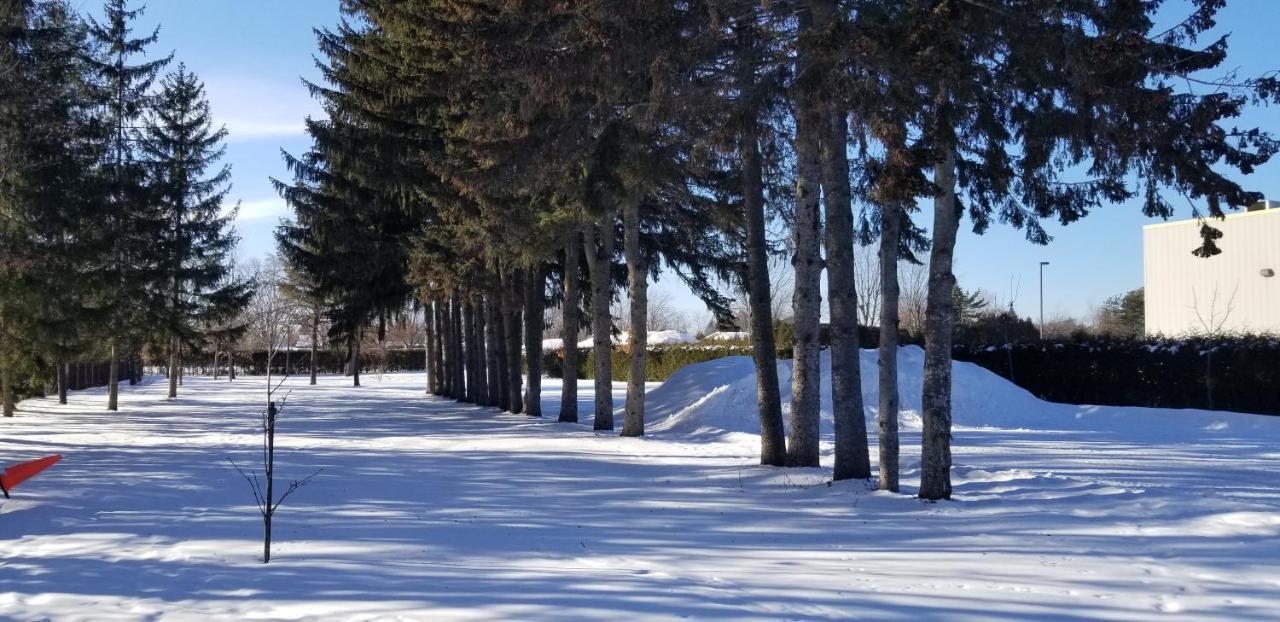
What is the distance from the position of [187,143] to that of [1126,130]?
1345 inches

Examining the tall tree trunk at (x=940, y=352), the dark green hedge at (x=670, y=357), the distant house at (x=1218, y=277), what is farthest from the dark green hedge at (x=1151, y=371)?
the tall tree trunk at (x=940, y=352)

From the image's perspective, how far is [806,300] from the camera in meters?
13.5

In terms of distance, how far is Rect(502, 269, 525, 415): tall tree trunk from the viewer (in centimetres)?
2605

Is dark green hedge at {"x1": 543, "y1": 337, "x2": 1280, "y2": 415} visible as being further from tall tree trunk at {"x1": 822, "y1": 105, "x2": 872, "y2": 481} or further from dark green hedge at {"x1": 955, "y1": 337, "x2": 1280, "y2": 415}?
tall tree trunk at {"x1": 822, "y1": 105, "x2": 872, "y2": 481}

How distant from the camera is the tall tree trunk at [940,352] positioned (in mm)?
10883

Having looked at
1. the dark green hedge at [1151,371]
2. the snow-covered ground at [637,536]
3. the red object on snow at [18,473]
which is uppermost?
the dark green hedge at [1151,371]

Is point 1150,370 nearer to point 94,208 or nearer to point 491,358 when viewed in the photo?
point 491,358

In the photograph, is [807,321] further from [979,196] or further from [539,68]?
[539,68]

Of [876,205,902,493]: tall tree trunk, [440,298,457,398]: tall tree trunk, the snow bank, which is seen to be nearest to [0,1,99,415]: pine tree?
[876,205,902,493]: tall tree trunk

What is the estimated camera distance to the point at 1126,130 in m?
10.3

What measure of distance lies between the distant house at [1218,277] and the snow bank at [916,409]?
12.1 m

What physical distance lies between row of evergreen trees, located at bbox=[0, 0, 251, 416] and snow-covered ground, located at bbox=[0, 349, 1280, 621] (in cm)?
552

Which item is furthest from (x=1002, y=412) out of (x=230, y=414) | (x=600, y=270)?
(x=230, y=414)

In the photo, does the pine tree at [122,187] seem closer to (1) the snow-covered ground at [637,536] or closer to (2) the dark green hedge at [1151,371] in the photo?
(1) the snow-covered ground at [637,536]
